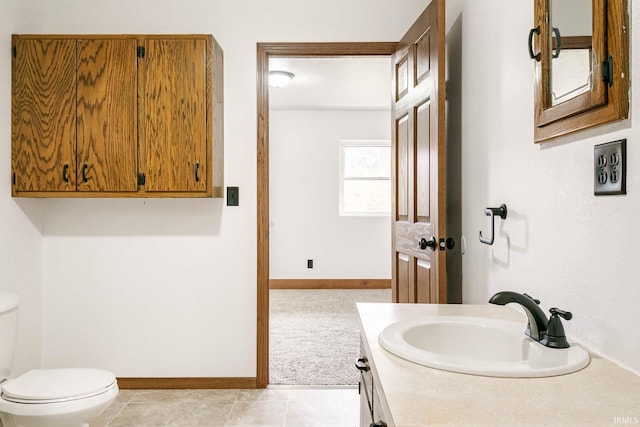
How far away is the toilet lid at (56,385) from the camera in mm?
1878

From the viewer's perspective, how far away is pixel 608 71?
1.02m

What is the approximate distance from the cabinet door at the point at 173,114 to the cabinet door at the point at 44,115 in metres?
0.40

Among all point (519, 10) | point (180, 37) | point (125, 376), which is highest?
point (180, 37)

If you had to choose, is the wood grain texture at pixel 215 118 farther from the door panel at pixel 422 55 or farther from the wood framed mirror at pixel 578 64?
the wood framed mirror at pixel 578 64

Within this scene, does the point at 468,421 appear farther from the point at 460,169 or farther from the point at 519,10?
the point at 460,169

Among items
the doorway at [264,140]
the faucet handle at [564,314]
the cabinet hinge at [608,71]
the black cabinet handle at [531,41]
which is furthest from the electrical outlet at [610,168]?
the doorway at [264,140]

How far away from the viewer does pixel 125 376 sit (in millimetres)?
2889

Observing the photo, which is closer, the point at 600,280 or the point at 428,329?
the point at 600,280

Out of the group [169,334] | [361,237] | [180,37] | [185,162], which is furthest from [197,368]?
[361,237]

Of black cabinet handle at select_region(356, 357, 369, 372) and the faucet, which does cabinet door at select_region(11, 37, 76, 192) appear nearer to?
black cabinet handle at select_region(356, 357, 369, 372)

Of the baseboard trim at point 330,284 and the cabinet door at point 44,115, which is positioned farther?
the baseboard trim at point 330,284

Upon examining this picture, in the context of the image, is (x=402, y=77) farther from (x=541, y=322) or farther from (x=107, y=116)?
(x=541, y=322)

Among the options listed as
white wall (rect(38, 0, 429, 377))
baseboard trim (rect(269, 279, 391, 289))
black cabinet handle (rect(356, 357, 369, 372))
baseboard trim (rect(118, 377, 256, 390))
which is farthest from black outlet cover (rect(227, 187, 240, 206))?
baseboard trim (rect(269, 279, 391, 289))

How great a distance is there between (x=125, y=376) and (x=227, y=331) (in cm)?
68
